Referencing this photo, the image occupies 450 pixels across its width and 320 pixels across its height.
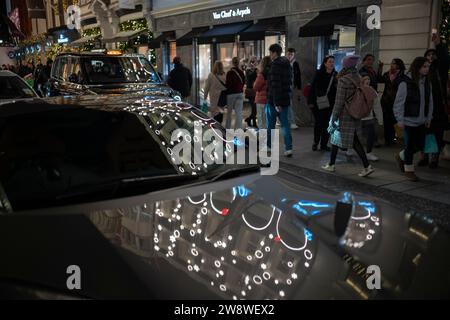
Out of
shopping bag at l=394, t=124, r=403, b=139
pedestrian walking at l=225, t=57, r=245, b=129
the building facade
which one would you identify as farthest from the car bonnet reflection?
the building facade

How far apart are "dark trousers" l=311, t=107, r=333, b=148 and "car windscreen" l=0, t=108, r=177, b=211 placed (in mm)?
6013

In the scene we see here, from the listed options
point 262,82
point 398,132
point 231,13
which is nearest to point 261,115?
point 262,82

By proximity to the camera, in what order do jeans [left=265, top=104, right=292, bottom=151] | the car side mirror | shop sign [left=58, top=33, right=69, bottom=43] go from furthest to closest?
shop sign [left=58, top=33, right=69, bottom=43] → the car side mirror → jeans [left=265, top=104, right=292, bottom=151]

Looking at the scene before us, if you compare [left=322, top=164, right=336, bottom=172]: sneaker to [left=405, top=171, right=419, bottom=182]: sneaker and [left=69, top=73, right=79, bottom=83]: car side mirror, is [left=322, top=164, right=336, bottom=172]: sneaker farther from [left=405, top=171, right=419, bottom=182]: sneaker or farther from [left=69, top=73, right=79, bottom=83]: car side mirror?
[left=69, top=73, right=79, bottom=83]: car side mirror

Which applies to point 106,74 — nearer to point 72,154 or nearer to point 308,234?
point 72,154

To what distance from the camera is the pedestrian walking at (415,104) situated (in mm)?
6508

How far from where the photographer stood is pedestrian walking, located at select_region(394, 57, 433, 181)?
6.51 metres

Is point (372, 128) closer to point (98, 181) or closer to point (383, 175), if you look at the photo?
point (383, 175)

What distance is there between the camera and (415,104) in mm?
6504

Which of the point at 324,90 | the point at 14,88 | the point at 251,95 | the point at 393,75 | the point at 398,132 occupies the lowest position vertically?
the point at 398,132

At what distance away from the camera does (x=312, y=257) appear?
2.05 m

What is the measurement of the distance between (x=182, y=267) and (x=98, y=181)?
1.11 metres

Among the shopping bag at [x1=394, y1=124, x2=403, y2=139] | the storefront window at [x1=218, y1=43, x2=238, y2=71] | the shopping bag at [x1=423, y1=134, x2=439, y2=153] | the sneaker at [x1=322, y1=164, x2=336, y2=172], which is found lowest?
the sneaker at [x1=322, y1=164, x2=336, y2=172]

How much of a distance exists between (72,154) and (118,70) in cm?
817
